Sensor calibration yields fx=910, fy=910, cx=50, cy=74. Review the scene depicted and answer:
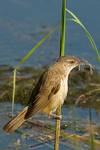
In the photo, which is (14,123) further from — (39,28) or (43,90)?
(39,28)

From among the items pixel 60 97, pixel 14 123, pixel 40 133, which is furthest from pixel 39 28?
pixel 14 123

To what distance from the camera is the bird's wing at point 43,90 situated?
6734mm

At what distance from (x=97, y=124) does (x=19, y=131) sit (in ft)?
2.51

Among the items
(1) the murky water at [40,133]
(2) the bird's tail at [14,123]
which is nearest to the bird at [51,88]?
(2) the bird's tail at [14,123]

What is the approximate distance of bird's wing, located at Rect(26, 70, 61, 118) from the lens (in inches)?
265

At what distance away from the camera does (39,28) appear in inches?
453

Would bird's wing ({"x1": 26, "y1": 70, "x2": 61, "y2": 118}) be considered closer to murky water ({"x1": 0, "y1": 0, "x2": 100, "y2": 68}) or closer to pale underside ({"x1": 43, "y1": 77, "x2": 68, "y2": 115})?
pale underside ({"x1": 43, "y1": 77, "x2": 68, "y2": 115})

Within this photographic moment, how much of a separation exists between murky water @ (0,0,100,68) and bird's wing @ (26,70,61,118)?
367cm

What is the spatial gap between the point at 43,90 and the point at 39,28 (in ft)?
15.8

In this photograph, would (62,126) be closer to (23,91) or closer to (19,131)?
(19,131)

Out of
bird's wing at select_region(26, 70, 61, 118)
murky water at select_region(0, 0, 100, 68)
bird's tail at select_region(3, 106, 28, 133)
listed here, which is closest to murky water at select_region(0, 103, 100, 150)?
bird's wing at select_region(26, 70, 61, 118)

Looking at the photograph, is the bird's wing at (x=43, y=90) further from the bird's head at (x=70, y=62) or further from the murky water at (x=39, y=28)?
the murky water at (x=39, y=28)

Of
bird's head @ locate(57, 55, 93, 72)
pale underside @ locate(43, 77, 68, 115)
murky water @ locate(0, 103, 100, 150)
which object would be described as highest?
bird's head @ locate(57, 55, 93, 72)

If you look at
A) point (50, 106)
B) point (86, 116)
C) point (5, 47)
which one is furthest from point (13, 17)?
point (50, 106)
